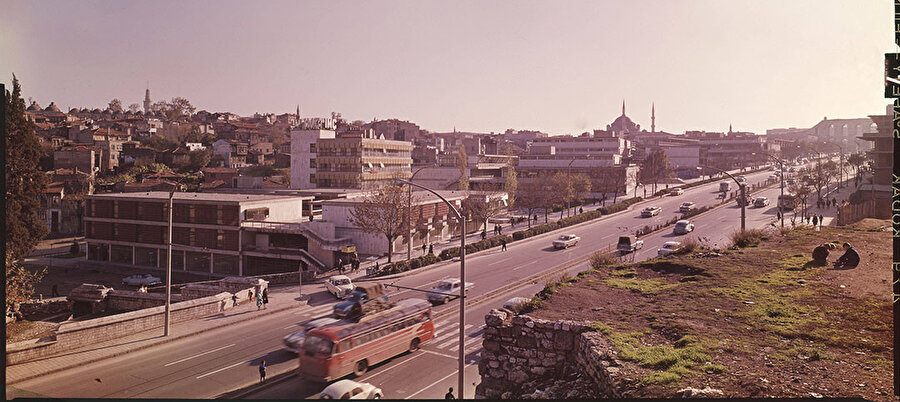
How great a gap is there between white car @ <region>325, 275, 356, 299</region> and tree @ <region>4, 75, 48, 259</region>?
57.6 feet

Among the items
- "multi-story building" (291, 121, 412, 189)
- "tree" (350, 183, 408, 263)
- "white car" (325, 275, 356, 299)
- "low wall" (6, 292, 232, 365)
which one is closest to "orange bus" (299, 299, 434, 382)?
"low wall" (6, 292, 232, 365)

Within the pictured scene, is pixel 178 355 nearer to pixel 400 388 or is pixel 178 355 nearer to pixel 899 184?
pixel 400 388

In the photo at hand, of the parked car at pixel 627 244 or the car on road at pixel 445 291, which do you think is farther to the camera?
the parked car at pixel 627 244

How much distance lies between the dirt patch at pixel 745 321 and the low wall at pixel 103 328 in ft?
68.3

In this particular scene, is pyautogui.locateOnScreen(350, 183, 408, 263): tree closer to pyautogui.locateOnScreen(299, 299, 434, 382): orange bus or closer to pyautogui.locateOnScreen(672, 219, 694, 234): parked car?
pyautogui.locateOnScreen(299, 299, 434, 382): orange bus

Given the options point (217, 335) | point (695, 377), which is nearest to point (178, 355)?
point (217, 335)

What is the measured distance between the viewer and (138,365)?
22.6 metres

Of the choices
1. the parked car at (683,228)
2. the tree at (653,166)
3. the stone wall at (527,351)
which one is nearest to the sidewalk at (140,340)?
the stone wall at (527,351)

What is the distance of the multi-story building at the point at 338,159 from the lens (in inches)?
3145

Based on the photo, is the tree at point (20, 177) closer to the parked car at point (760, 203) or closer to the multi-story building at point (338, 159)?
the multi-story building at point (338, 159)

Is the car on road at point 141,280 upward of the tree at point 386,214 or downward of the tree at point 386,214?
downward

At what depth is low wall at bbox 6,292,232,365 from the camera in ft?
75.9

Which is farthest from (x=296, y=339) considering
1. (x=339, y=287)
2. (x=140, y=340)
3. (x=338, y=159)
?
(x=338, y=159)

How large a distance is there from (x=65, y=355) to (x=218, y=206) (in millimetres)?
28234
